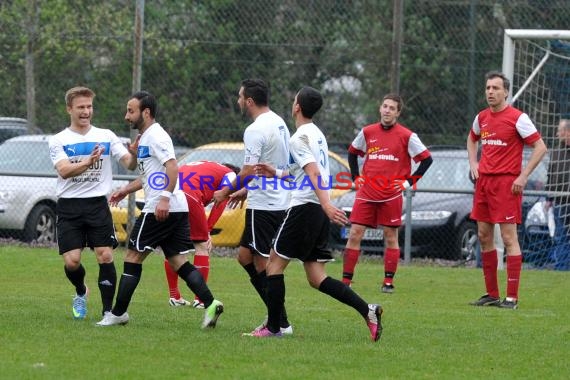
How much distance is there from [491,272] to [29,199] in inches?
307

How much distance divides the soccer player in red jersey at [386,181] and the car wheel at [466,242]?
3.79 metres

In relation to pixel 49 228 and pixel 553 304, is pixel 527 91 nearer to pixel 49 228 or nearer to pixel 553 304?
pixel 553 304

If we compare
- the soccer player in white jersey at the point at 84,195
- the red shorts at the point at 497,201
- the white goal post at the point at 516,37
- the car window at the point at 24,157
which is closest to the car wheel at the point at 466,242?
the white goal post at the point at 516,37

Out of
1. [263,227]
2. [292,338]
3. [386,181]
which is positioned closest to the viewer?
[292,338]

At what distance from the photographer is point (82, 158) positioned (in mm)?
9398

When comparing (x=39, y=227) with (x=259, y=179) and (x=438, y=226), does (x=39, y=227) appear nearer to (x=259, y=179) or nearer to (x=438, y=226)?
(x=438, y=226)

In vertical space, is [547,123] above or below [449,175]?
above

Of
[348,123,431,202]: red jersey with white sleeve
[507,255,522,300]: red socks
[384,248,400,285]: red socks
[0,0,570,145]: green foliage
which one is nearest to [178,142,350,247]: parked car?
[0,0,570,145]: green foliage

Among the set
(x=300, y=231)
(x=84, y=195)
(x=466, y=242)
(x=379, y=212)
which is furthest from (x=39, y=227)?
(x=300, y=231)

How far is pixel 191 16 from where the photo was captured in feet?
57.0

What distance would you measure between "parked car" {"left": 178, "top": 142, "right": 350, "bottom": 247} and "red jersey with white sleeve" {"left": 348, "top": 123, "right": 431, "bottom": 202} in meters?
3.83

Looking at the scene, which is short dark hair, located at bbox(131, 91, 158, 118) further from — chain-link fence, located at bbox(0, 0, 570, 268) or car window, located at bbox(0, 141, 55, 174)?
car window, located at bbox(0, 141, 55, 174)

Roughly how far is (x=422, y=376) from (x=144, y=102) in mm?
3200

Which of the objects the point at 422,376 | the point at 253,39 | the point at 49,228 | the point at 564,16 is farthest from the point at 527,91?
the point at 422,376
